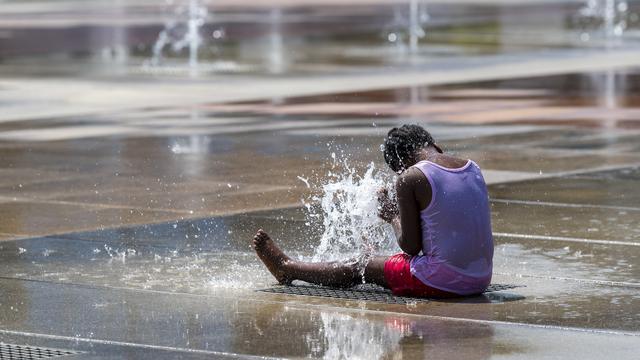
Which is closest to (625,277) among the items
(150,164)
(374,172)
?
(374,172)

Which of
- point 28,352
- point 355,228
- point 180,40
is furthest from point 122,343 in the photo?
point 180,40

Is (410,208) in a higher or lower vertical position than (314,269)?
higher

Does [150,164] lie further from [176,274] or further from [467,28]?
[467,28]

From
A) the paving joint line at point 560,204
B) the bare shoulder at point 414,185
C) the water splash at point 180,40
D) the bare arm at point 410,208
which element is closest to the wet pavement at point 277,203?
the paving joint line at point 560,204

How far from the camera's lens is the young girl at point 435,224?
26.2 ft

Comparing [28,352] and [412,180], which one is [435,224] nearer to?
[412,180]

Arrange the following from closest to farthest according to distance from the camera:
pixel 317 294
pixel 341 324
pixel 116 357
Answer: pixel 116 357 → pixel 341 324 → pixel 317 294

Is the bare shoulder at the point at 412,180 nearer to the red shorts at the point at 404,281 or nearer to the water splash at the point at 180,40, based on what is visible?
the red shorts at the point at 404,281

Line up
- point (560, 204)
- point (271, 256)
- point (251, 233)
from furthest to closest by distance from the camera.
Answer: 1. point (560, 204)
2. point (251, 233)
3. point (271, 256)

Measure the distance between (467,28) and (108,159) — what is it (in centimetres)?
2444

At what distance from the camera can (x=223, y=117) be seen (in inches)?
715

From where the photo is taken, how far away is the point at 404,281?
816 centimetres

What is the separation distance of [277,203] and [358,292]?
10.5 feet

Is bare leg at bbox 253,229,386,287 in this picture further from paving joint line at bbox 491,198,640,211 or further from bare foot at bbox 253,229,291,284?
paving joint line at bbox 491,198,640,211
